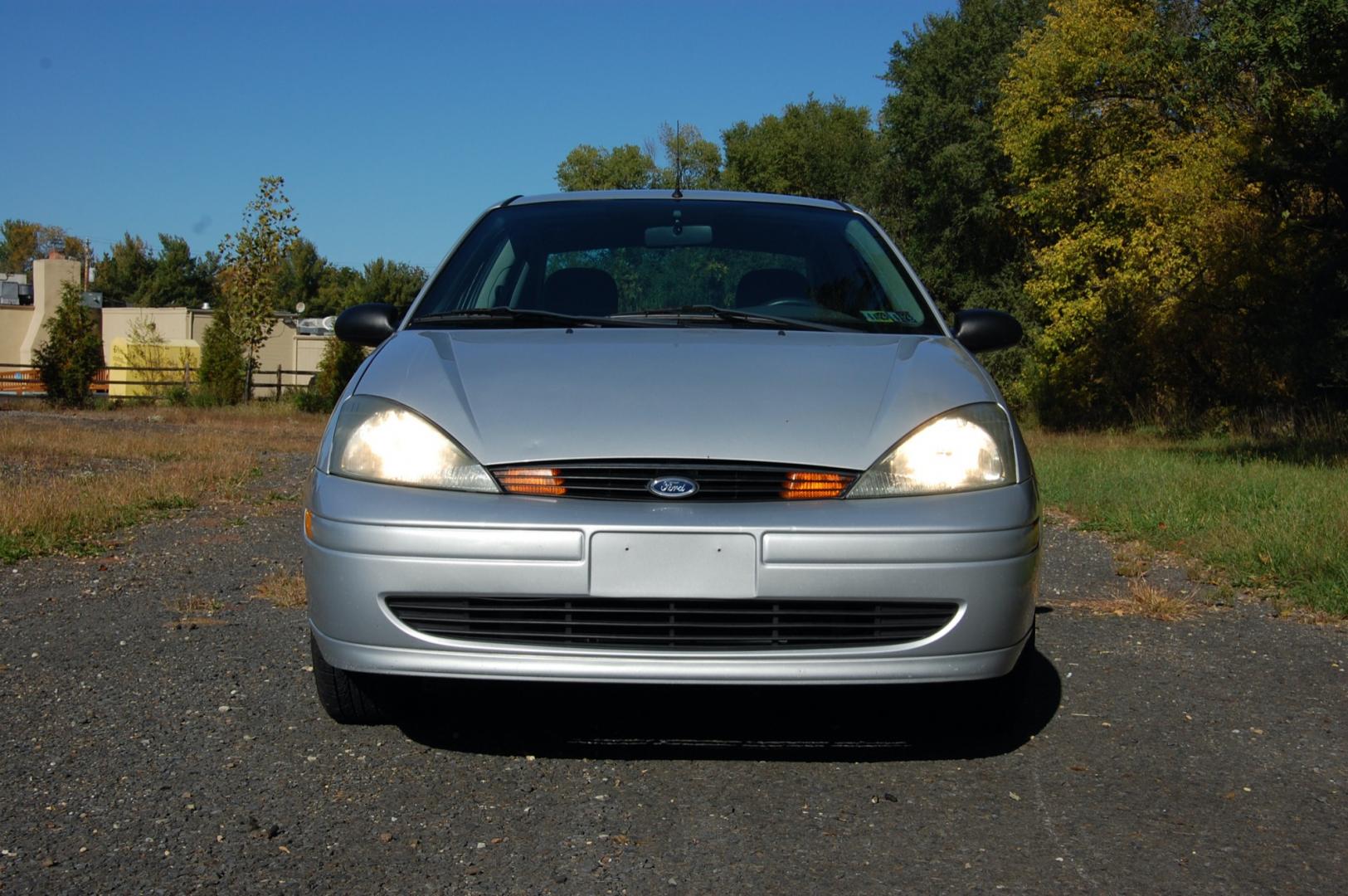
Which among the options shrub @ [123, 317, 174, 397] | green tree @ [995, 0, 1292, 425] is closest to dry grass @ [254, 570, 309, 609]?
green tree @ [995, 0, 1292, 425]

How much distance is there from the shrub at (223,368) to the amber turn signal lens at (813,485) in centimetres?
3776

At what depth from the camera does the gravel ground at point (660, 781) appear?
109 inches

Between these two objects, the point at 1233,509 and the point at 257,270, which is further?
the point at 257,270

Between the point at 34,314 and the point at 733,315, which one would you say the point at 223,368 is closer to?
the point at 34,314

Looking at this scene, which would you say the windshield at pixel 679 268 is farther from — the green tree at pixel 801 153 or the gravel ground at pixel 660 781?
the green tree at pixel 801 153

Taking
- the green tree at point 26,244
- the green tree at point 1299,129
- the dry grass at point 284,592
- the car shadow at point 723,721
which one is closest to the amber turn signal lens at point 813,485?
the car shadow at point 723,721

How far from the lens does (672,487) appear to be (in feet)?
10.5

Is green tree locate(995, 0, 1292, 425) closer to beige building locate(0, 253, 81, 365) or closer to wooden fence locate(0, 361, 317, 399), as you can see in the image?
wooden fence locate(0, 361, 317, 399)

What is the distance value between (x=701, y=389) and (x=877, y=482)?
53cm

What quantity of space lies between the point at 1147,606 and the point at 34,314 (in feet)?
240

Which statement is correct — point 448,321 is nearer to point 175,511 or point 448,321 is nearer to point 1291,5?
point 175,511

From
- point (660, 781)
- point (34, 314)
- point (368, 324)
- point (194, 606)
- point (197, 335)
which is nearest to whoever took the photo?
point (660, 781)

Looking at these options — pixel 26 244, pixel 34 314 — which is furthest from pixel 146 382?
pixel 26 244

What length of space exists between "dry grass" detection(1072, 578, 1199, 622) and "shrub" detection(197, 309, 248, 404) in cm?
3569
